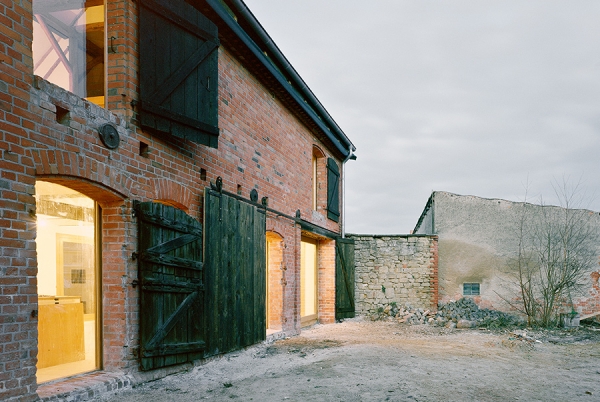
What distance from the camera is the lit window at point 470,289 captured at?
43.4 ft

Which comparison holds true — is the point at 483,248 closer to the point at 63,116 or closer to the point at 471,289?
the point at 471,289

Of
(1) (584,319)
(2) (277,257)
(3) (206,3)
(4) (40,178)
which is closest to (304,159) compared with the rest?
(2) (277,257)

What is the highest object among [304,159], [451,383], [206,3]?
[206,3]

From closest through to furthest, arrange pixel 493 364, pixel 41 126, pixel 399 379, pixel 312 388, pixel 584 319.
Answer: pixel 41 126
pixel 312 388
pixel 399 379
pixel 493 364
pixel 584 319

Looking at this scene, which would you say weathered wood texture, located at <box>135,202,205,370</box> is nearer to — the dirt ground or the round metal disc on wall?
the dirt ground

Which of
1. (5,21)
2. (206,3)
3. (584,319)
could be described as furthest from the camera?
(584,319)

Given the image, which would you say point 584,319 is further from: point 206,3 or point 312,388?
point 206,3

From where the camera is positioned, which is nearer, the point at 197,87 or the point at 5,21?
the point at 5,21

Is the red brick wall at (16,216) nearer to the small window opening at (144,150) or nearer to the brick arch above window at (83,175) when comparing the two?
the brick arch above window at (83,175)

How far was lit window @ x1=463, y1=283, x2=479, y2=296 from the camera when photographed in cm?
1322

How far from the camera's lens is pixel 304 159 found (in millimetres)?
10305

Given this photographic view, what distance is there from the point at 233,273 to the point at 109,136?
2.99m

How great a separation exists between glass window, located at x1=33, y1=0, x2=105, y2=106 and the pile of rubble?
9.87 m

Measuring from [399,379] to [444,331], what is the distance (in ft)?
19.5
